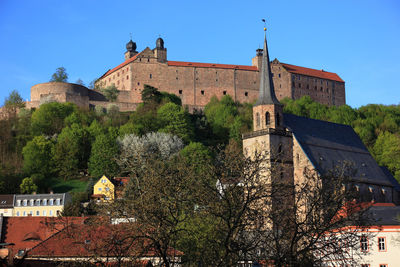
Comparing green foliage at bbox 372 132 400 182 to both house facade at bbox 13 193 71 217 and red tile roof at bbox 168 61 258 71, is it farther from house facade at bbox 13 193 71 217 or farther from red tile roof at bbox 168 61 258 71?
house facade at bbox 13 193 71 217

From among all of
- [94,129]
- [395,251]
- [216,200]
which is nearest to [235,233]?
[216,200]

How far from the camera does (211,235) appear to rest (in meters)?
18.7

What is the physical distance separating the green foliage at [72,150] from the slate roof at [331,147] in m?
29.9

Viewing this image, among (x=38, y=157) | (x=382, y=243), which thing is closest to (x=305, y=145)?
(x=382, y=243)

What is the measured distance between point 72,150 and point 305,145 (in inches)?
1301

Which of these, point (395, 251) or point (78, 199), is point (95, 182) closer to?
point (78, 199)

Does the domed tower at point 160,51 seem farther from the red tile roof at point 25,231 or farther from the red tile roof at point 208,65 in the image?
the red tile roof at point 25,231

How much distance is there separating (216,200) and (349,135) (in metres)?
44.8

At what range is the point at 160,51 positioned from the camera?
315ft

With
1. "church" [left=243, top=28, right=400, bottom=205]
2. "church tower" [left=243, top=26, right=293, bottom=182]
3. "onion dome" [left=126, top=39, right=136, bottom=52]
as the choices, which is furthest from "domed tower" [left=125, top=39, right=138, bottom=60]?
"church tower" [left=243, top=26, right=293, bottom=182]

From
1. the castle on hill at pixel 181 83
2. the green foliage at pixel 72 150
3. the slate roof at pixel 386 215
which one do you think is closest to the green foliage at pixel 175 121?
the castle on hill at pixel 181 83

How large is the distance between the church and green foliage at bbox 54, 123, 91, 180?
28319mm

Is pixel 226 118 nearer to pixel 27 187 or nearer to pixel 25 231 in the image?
pixel 27 187

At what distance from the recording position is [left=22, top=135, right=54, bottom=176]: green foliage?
7206 cm
